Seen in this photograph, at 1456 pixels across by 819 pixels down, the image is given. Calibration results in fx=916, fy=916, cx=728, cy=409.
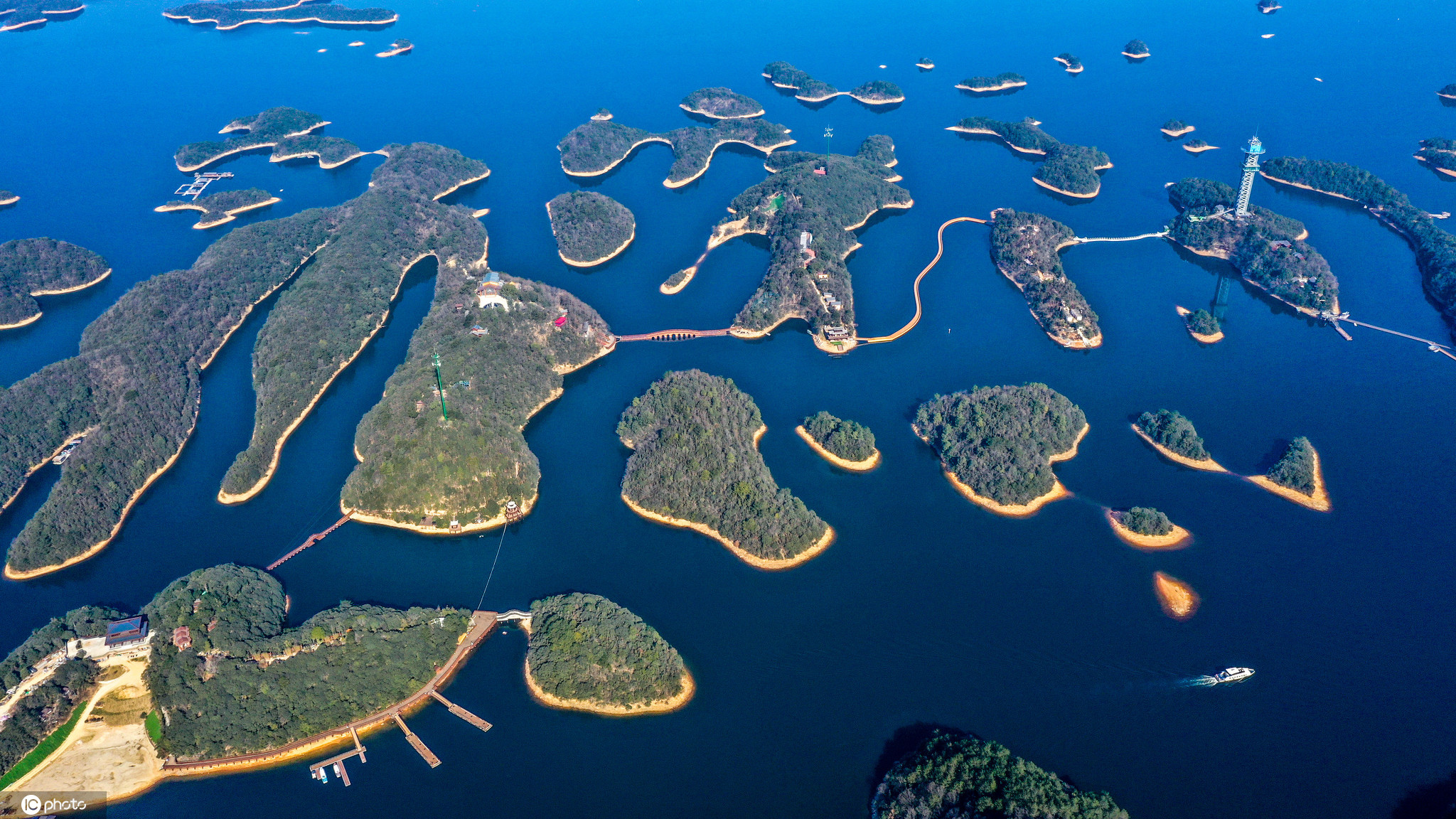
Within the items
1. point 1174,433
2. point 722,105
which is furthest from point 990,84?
point 1174,433

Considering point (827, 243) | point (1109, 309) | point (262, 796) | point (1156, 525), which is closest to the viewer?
point (262, 796)

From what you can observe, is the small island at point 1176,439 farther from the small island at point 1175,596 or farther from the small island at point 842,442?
the small island at point 842,442

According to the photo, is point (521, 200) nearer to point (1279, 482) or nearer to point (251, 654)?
point (251, 654)

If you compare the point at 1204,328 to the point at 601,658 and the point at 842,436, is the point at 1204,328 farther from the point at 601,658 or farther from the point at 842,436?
the point at 601,658

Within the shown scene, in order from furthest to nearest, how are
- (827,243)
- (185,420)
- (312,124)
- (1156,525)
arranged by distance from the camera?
(312,124) < (827,243) < (185,420) < (1156,525)

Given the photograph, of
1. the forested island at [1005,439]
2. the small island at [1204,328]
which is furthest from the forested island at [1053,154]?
the forested island at [1005,439]

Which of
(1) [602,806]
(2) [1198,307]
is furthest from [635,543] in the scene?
(2) [1198,307]

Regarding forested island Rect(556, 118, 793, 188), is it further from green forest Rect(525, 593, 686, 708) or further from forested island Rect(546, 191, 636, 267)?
green forest Rect(525, 593, 686, 708)
